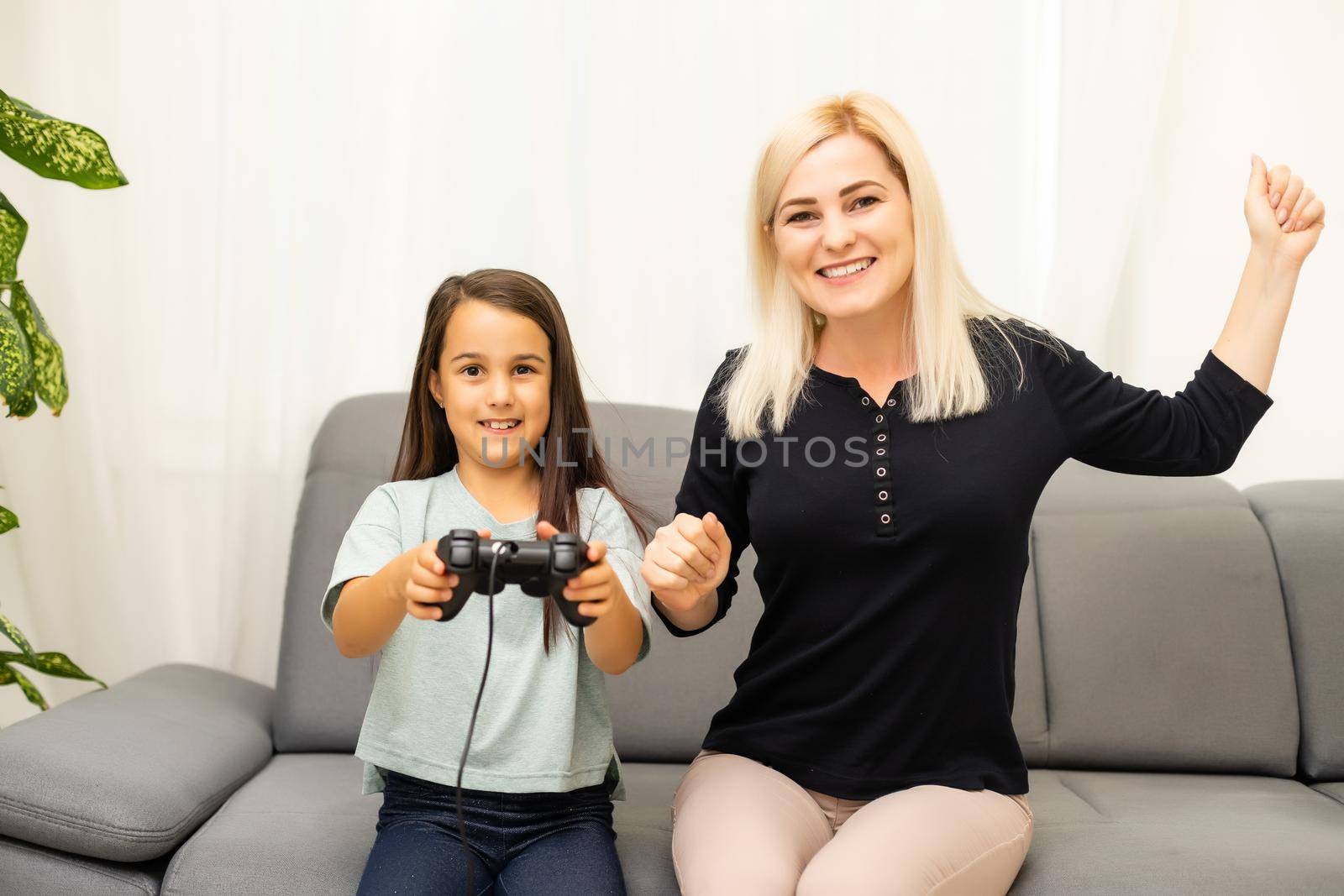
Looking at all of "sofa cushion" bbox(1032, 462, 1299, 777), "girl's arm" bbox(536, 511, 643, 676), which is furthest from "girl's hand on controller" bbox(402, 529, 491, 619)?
"sofa cushion" bbox(1032, 462, 1299, 777)

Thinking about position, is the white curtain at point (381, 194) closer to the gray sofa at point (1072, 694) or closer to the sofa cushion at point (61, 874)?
the gray sofa at point (1072, 694)

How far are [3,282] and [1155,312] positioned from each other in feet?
6.55

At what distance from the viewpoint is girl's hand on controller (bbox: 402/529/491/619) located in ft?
3.60

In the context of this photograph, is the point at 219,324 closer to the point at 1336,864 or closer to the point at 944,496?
the point at 944,496

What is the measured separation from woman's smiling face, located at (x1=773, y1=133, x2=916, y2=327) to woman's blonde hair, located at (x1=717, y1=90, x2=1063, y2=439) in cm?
2

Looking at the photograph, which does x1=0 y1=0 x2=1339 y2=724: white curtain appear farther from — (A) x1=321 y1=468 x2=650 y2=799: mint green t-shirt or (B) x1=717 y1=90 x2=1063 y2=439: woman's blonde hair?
(A) x1=321 y1=468 x2=650 y2=799: mint green t-shirt

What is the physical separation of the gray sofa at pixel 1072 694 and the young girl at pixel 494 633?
0.51ft

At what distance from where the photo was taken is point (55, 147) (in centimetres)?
164

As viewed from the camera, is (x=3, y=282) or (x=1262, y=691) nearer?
(x=3, y=282)

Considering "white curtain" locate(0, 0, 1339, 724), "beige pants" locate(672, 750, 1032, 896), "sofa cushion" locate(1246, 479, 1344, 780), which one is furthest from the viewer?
"white curtain" locate(0, 0, 1339, 724)

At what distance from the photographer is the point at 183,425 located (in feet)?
7.27

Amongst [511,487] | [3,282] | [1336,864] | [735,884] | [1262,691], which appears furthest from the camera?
[1262,691]

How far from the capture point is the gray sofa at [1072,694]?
1504 mm

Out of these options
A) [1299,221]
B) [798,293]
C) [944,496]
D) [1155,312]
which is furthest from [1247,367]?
[1155,312]
